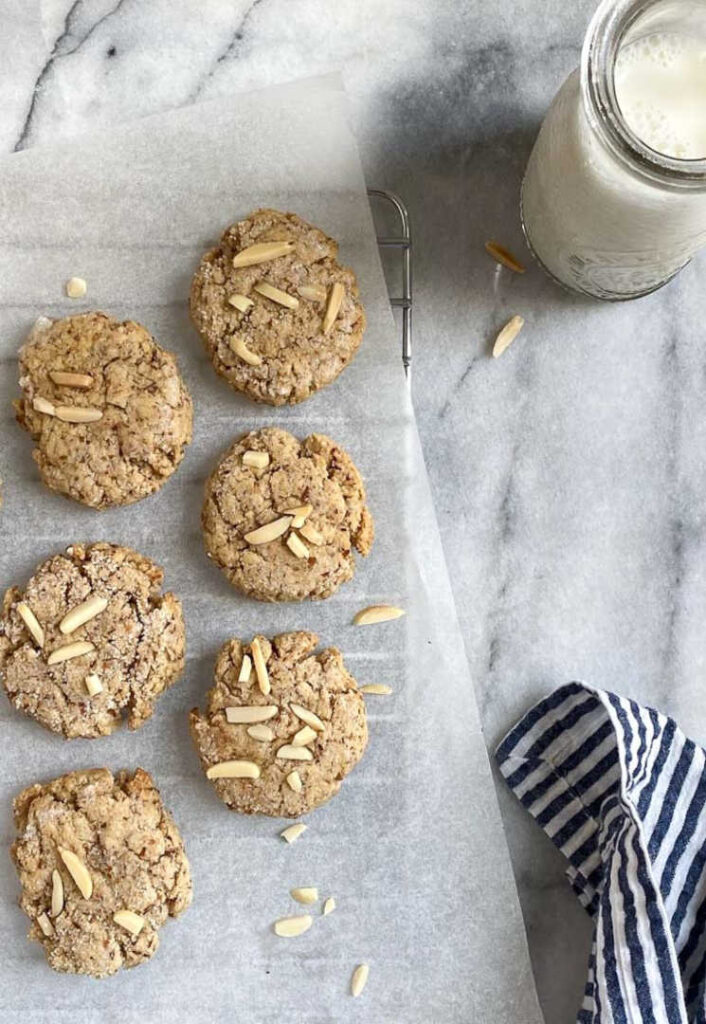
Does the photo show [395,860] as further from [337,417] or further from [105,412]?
[105,412]

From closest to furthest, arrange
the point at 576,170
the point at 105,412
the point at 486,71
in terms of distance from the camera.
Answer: the point at 576,170 < the point at 105,412 < the point at 486,71

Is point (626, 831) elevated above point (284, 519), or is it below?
below

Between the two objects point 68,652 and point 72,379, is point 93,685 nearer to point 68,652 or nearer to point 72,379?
point 68,652

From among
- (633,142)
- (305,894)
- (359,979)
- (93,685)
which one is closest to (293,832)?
(305,894)

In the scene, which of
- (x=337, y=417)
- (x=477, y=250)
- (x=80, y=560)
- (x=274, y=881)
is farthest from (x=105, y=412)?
(x=274, y=881)

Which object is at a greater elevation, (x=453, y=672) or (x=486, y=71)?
(x=486, y=71)

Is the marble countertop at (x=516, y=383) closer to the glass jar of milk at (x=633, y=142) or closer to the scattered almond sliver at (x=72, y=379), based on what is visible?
the glass jar of milk at (x=633, y=142)

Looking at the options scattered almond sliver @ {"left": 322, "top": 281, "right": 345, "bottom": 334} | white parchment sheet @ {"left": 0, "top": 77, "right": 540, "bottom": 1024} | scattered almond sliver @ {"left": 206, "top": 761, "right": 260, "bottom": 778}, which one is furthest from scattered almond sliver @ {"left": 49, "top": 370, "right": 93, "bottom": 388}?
scattered almond sliver @ {"left": 206, "top": 761, "right": 260, "bottom": 778}
